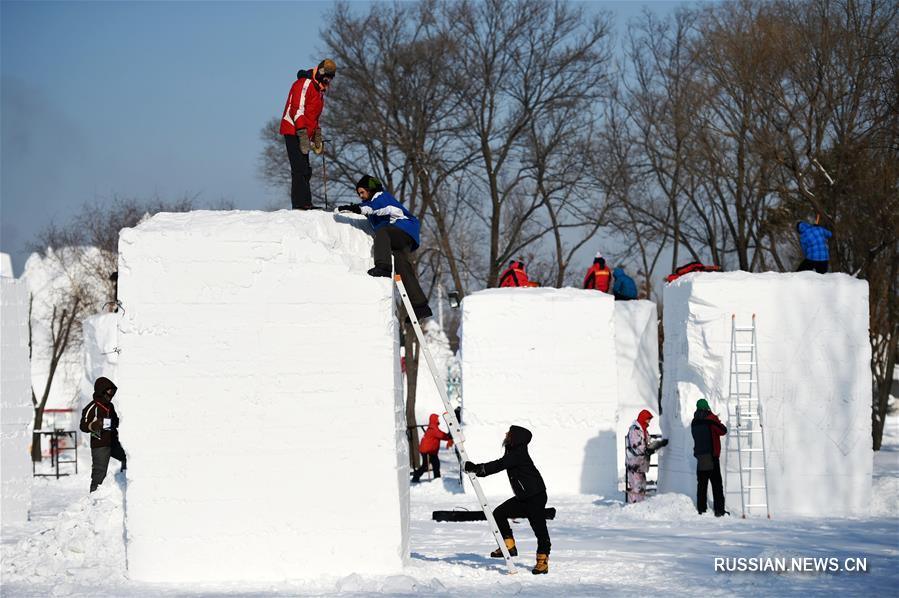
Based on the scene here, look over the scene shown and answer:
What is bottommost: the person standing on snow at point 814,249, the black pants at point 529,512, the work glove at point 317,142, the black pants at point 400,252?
the black pants at point 529,512

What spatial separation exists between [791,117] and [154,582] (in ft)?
61.0

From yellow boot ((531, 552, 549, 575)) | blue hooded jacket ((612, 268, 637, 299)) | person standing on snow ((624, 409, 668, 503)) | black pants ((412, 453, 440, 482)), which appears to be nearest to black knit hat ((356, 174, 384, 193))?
yellow boot ((531, 552, 549, 575))

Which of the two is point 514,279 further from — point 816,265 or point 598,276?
point 816,265

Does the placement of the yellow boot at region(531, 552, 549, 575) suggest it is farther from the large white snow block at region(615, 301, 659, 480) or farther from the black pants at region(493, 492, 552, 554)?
the large white snow block at region(615, 301, 659, 480)

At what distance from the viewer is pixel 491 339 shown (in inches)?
783

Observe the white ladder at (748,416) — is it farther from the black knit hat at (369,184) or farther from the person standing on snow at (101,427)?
the person standing on snow at (101,427)

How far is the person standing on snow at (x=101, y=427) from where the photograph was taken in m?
14.3

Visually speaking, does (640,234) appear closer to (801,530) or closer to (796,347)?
(796,347)

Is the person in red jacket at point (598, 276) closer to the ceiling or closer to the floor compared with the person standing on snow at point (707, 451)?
closer to the ceiling

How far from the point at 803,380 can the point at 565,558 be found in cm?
629

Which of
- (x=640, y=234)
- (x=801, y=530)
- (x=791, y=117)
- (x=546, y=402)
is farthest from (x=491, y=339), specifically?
(x=640, y=234)

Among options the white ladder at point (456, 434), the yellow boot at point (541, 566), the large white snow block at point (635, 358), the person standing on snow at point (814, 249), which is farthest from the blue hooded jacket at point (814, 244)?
the white ladder at point (456, 434)

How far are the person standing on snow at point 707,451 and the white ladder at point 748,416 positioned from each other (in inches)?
21.4

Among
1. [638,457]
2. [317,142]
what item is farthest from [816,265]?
[317,142]
